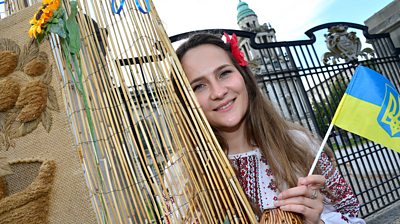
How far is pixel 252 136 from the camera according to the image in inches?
51.6

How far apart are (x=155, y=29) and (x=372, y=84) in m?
0.70

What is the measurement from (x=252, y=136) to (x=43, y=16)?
806 millimetres

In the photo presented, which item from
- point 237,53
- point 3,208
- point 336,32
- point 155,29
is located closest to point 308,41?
point 336,32

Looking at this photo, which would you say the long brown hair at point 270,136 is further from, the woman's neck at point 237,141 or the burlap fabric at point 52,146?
the burlap fabric at point 52,146

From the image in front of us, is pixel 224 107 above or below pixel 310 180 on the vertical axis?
above

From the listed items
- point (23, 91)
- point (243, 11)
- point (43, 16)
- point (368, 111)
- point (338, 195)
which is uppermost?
point (243, 11)

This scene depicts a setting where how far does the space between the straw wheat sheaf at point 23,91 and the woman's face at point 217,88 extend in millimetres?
442

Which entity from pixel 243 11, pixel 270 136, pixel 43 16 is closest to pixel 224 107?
pixel 270 136

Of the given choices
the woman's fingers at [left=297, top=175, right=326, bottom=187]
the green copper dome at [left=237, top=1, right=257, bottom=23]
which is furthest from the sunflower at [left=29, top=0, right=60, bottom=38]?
the green copper dome at [left=237, top=1, right=257, bottom=23]

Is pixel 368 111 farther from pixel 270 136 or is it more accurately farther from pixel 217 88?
pixel 217 88

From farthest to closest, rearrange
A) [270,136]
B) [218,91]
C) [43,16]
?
[270,136] < [218,91] < [43,16]

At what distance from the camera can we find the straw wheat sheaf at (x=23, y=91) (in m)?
0.97

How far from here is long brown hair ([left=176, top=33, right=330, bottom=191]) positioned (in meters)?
1.18

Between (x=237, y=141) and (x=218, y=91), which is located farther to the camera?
(x=237, y=141)
